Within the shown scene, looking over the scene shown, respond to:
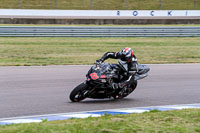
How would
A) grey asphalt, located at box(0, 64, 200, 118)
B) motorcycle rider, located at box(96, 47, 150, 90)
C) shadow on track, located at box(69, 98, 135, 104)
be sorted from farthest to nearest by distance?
shadow on track, located at box(69, 98, 135, 104), motorcycle rider, located at box(96, 47, 150, 90), grey asphalt, located at box(0, 64, 200, 118)

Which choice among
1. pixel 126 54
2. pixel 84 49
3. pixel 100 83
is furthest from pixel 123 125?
pixel 84 49

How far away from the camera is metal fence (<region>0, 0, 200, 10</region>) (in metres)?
38.4

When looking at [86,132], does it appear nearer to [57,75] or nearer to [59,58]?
[57,75]

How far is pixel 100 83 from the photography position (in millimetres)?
8648

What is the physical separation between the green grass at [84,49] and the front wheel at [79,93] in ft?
23.4

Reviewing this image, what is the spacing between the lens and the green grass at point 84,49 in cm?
1753

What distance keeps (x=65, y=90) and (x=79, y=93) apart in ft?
5.66

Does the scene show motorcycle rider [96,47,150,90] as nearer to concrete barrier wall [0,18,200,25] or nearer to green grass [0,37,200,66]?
green grass [0,37,200,66]

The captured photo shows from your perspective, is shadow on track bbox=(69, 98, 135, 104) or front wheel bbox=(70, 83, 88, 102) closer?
front wheel bbox=(70, 83, 88, 102)

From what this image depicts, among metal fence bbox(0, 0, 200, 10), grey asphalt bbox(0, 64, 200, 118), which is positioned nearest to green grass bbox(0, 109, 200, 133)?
grey asphalt bbox(0, 64, 200, 118)

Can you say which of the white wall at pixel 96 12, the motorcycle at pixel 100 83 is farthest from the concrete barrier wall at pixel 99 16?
the motorcycle at pixel 100 83

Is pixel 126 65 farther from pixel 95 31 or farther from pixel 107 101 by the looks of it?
pixel 95 31

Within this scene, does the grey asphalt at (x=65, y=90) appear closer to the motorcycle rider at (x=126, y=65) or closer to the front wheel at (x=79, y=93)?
the front wheel at (x=79, y=93)

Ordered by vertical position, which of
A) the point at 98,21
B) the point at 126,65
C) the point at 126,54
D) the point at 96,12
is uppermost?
the point at 96,12
